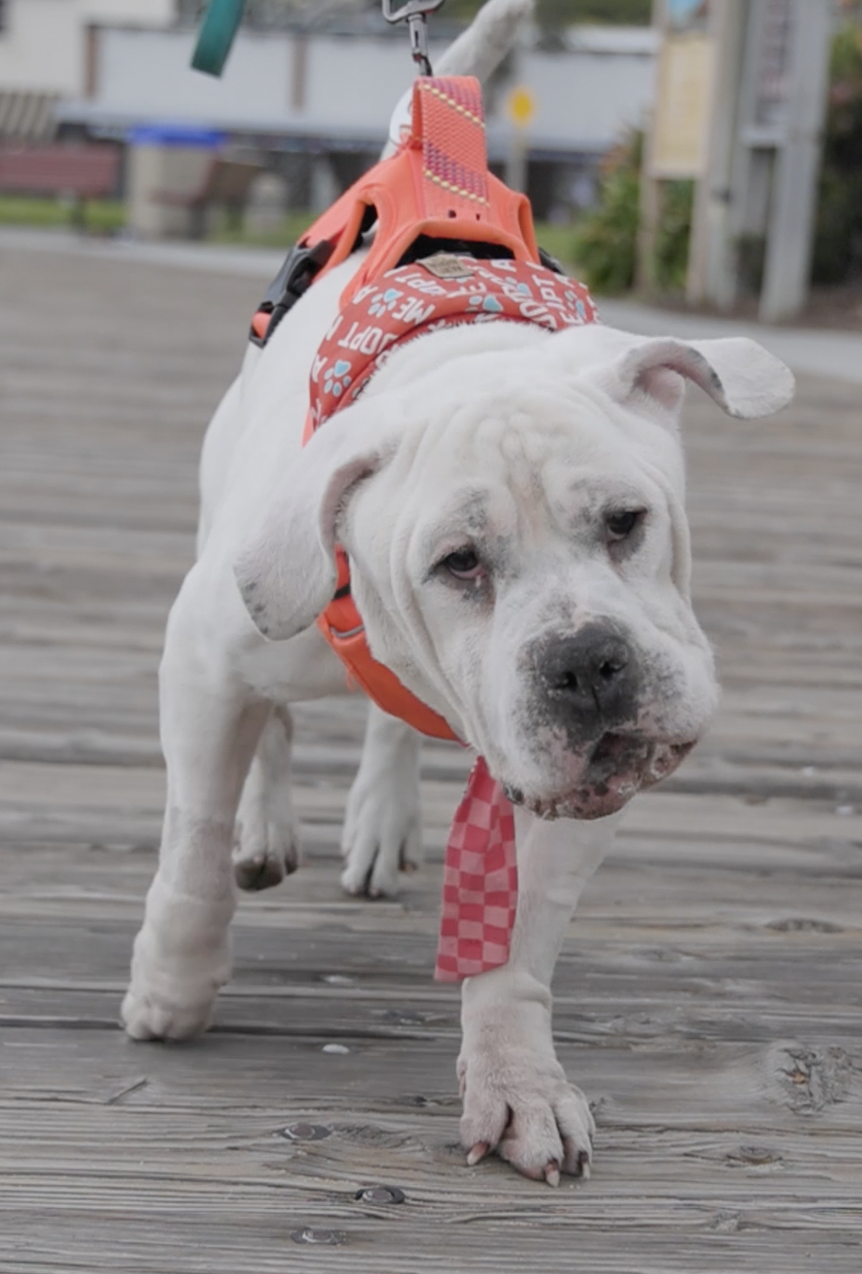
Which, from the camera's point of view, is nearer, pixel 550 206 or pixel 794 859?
pixel 794 859

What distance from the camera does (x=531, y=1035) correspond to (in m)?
2.15

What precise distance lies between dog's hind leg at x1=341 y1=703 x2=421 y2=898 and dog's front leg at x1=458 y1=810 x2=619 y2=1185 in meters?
0.59

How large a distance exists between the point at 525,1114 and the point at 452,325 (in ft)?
3.16

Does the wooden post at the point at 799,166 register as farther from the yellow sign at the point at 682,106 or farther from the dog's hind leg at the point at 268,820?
the dog's hind leg at the point at 268,820

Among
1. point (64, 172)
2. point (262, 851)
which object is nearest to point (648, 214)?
point (262, 851)

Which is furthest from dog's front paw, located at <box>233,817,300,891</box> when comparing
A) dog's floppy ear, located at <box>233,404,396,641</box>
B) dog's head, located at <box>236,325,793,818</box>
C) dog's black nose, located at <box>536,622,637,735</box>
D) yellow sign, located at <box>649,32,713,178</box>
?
yellow sign, located at <box>649,32,713,178</box>

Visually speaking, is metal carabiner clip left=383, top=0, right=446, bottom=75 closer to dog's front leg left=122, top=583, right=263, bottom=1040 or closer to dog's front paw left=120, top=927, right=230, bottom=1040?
dog's front leg left=122, top=583, right=263, bottom=1040

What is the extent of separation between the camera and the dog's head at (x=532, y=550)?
186 cm

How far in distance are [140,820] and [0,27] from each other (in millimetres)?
33524

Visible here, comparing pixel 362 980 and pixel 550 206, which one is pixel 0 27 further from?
pixel 362 980

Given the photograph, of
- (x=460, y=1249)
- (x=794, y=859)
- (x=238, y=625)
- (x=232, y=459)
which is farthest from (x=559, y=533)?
(x=794, y=859)

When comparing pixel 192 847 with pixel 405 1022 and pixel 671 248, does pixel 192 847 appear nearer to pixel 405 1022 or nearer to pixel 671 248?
pixel 405 1022

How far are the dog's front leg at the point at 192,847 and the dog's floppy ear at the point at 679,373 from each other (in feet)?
1.92

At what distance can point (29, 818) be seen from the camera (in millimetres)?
3156
